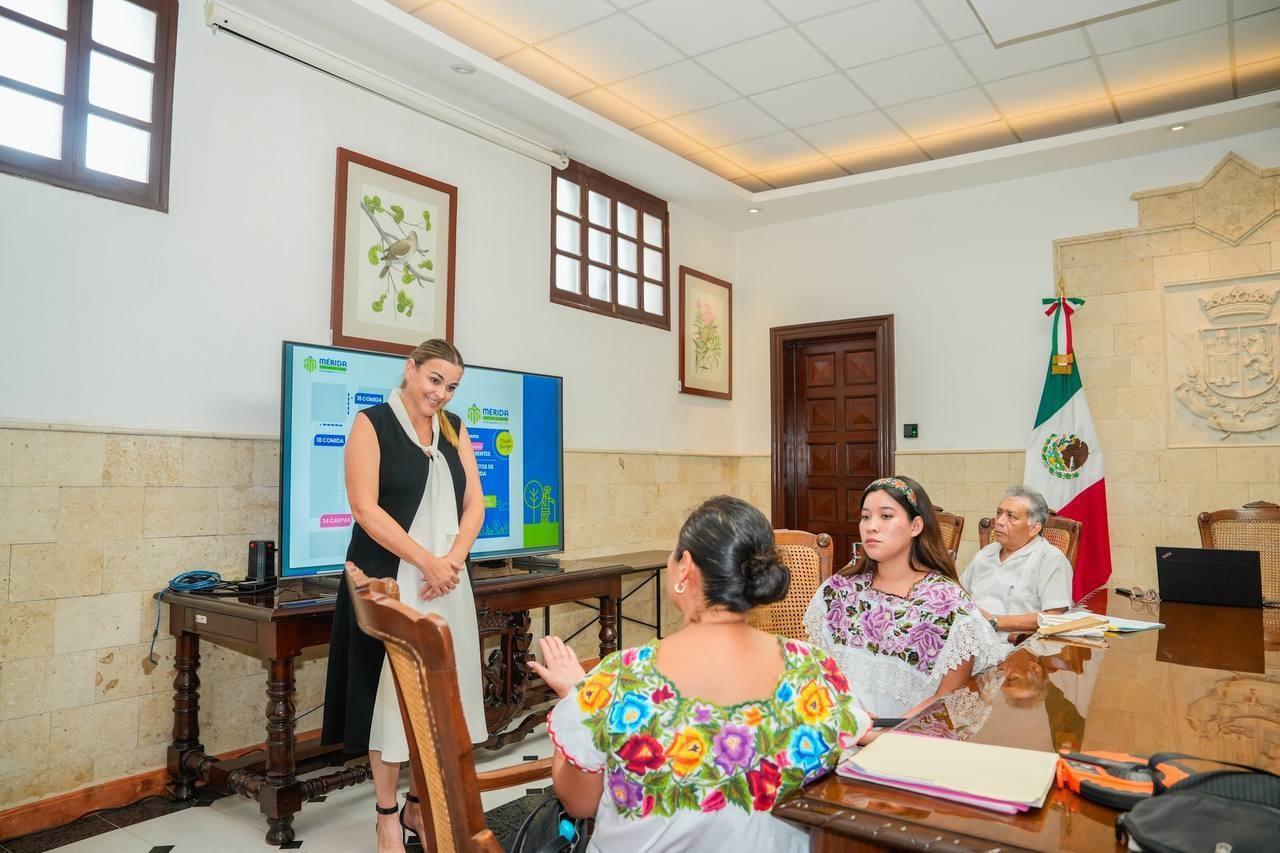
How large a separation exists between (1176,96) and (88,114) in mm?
5648

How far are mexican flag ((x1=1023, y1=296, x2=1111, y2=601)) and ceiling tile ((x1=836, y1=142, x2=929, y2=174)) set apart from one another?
4.59 feet

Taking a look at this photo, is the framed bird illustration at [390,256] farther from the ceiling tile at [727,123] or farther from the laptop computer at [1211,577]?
the laptop computer at [1211,577]

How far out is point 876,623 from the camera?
2.17m

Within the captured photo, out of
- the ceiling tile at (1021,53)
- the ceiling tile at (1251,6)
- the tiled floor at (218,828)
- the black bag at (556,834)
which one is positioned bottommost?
the tiled floor at (218,828)

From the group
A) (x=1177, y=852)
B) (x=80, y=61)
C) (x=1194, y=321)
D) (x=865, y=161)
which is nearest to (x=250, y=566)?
(x=80, y=61)

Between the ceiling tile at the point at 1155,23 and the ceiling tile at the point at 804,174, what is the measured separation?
6.51 feet

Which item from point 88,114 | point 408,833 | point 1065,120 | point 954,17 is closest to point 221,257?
point 88,114

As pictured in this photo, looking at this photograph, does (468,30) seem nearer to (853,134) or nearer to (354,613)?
(853,134)

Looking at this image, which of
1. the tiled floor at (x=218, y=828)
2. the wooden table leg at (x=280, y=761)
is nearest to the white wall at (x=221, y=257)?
the wooden table leg at (x=280, y=761)

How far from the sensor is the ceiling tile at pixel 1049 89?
4.67m

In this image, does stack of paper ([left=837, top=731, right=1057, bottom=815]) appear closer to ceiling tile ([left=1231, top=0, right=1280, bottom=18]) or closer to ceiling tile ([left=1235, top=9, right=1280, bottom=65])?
ceiling tile ([left=1231, top=0, right=1280, bottom=18])

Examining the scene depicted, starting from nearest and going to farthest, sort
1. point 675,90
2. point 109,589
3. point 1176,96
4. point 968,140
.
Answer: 1. point 109,589
2. point 675,90
3. point 1176,96
4. point 968,140

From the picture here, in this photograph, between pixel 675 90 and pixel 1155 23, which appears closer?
pixel 1155 23

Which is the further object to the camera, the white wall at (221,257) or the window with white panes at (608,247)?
the window with white panes at (608,247)
